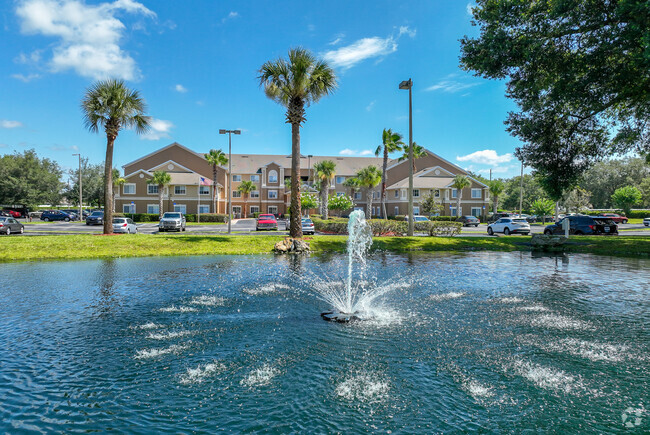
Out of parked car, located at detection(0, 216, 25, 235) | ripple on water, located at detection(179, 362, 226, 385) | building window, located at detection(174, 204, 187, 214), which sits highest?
building window, located at detection(174, 204, 187, 214)

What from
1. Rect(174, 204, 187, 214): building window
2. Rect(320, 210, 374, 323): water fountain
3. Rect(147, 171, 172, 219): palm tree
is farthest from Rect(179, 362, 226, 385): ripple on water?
Rect(174, 204, 187, 214): building window

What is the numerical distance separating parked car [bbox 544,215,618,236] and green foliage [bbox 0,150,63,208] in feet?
290

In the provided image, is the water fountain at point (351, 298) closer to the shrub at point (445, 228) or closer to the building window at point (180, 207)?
the shrub at point (445, 228)

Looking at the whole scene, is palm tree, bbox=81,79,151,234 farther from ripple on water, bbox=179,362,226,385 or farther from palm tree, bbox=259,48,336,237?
ripple on water, bbox=179,362,226,385

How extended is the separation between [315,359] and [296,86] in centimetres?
2268

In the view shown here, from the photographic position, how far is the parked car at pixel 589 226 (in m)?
34.2

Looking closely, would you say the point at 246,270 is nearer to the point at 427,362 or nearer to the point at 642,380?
the point at 427,362


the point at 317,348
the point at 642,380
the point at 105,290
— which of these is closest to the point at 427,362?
the point at 317,348

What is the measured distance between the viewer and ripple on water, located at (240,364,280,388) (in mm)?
6027

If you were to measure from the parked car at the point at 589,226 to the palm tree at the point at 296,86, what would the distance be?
24148 millimetres

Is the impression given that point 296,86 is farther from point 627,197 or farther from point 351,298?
point 627,197

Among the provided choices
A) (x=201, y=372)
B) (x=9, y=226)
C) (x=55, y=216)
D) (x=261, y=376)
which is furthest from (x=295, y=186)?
(x=55, y=216)

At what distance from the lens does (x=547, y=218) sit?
7062 centimetres

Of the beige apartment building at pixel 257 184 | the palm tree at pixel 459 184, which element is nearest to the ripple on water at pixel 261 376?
the beige apartment building at pixel 257 184
